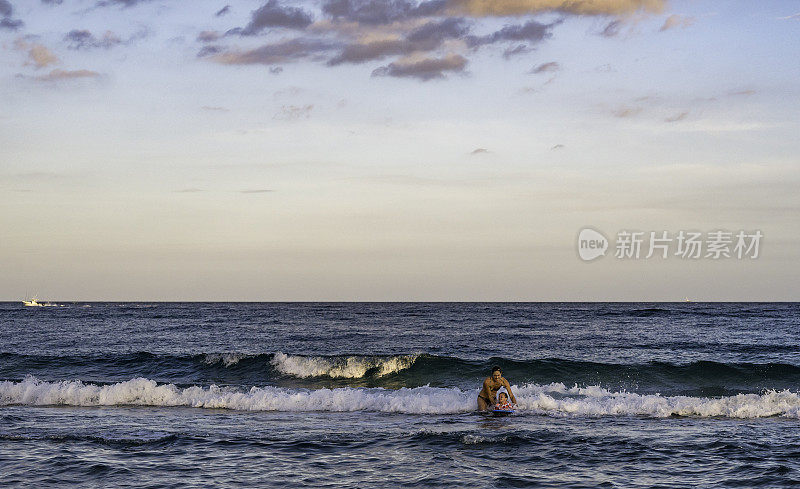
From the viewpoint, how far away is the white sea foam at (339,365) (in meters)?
27.7

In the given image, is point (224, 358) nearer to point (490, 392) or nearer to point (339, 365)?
point (339, 365)

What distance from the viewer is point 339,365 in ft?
92.7

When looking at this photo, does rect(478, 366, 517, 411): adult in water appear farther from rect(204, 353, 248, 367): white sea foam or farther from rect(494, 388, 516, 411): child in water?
rect(204, 353, 248, 367): white sea foam

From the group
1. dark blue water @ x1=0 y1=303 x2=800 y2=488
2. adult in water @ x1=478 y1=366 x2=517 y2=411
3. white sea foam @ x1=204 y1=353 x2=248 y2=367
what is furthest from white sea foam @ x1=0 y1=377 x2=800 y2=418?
white sea foam @ x1=204 y1=353 x2=248 y2=367

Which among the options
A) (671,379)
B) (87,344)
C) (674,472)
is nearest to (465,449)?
(674,472)

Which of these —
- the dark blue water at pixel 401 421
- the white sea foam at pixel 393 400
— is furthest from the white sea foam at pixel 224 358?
the white sea foam at pixel 393 400

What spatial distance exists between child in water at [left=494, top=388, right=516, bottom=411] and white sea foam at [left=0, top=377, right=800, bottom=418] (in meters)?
0.68

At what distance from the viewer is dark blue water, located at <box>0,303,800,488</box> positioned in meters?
11.7

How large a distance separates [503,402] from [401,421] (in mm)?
2973

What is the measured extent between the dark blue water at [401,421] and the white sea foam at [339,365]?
0.30 feet

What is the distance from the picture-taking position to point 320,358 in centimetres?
2980

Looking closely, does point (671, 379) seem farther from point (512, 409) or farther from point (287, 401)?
point (287, 401)

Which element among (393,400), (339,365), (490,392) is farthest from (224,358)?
(490,392)

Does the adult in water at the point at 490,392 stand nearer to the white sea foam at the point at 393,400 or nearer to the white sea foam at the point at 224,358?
the white sea foam at the point at 393,400
